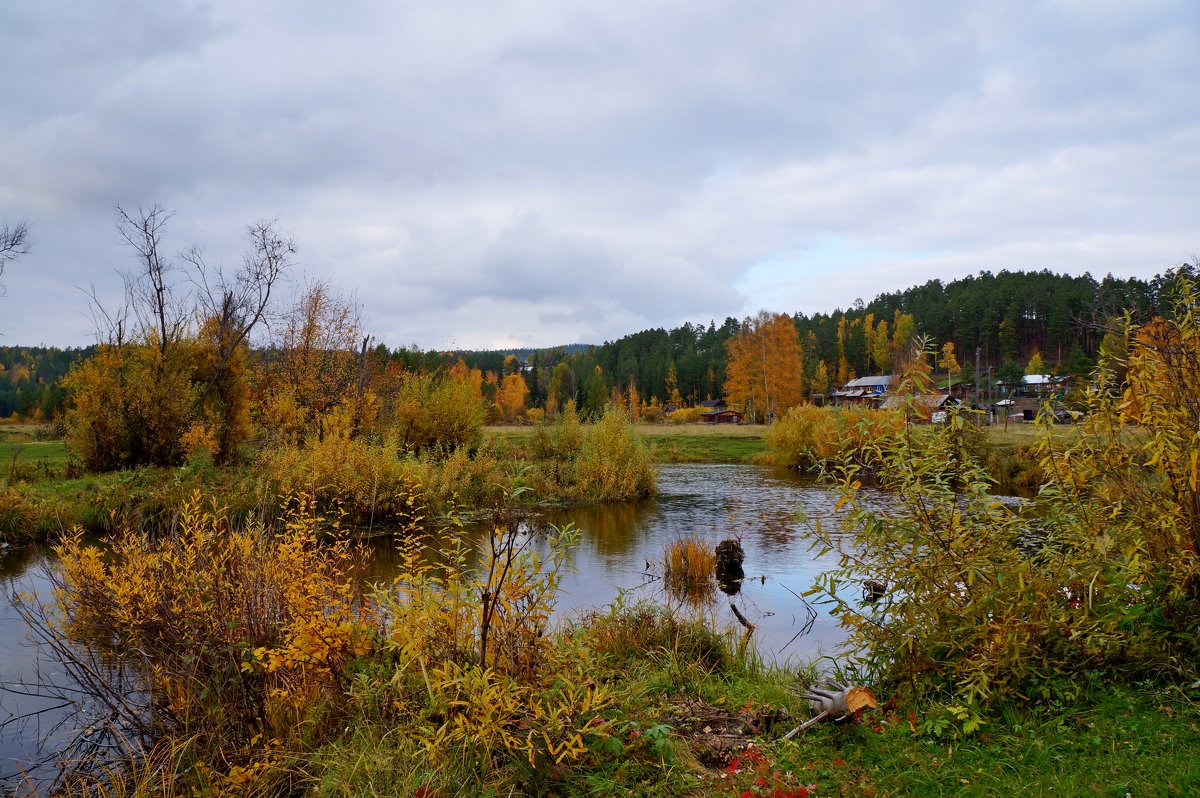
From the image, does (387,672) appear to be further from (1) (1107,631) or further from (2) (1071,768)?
(1) (1107,631)

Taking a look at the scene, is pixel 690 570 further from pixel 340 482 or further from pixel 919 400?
pixel 340 482

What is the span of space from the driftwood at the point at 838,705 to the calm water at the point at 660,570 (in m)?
1.25

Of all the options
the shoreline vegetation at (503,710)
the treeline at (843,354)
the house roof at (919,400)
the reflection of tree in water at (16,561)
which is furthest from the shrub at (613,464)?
the treeline at (843,354)

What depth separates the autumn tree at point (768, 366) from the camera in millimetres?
54562

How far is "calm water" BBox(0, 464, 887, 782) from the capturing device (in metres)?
6.35

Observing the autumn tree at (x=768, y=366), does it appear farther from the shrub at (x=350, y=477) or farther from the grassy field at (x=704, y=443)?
the shrub at (x=350, y=477)

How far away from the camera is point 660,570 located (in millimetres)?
11562

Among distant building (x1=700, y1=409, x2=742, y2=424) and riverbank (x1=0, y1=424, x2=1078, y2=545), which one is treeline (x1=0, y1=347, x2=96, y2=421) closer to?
riverbank (x1=0, y1=424, x2=1078, y2=545)

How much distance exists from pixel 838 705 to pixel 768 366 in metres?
51.9

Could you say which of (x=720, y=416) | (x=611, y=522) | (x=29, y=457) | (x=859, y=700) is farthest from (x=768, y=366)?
(x=859, y=700)

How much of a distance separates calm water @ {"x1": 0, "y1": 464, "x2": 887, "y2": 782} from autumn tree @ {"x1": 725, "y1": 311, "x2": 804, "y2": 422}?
31843 millimetres

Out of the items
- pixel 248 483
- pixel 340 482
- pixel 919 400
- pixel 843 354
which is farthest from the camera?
pixel 843 354

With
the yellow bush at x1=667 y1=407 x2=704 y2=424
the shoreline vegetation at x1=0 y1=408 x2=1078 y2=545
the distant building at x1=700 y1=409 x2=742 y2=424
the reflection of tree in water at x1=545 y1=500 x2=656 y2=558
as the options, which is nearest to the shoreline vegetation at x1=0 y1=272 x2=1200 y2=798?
the shoreline vegetation at x1=0 y1=408 x2=1078 y2=545

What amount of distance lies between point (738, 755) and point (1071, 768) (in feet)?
5.80
